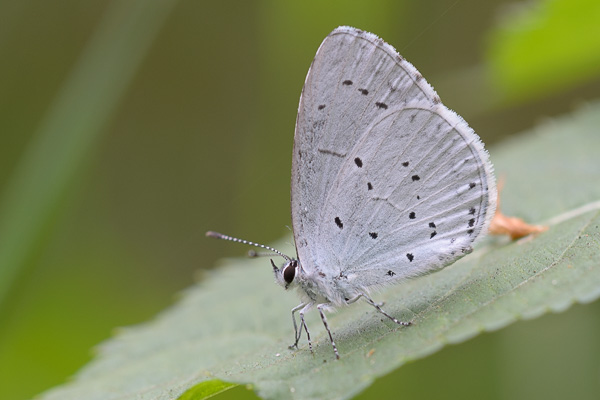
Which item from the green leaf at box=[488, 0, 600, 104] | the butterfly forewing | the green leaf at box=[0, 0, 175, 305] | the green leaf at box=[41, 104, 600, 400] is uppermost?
the green leaf at box=[0, 0, 175, 305]

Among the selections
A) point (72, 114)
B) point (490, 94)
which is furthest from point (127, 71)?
point (490, 94)

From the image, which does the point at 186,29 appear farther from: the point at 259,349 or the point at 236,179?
the point at 259,349

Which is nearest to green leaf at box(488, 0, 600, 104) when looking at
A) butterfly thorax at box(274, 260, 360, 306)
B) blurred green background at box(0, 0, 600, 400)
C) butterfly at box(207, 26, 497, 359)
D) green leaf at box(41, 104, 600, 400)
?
blurred green background at box(0, 0, 600, 400)

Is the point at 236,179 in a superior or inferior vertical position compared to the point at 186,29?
inferior

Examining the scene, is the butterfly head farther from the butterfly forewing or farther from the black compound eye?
the butterfly forewing

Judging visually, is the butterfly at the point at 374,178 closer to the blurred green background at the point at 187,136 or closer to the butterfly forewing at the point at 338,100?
the butterfly forewing at the point at 338,100
